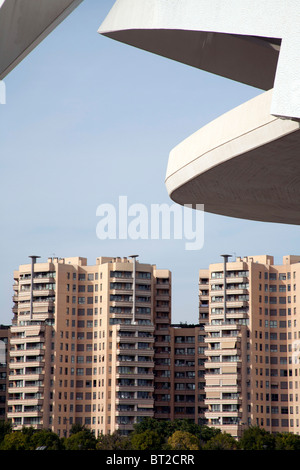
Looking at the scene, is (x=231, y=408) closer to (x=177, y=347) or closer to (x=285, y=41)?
(x=177, y=347)

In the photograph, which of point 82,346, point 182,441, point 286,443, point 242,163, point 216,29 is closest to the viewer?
point 216,29

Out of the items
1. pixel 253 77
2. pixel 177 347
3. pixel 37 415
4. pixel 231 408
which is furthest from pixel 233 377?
pixel 253 77

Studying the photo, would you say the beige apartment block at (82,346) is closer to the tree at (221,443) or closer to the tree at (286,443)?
the tree at (221,443)

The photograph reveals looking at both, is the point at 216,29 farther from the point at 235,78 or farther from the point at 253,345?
the point at 253,345

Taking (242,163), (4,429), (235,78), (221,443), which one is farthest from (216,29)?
(4,429)

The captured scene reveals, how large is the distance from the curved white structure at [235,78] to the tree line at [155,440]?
161 ft

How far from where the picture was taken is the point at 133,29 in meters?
8.33

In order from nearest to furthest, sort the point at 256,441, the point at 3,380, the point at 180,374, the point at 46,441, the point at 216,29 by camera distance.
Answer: the point at 216,29 → the point at 46,441 → the point at 256,441 → the point at 3,380 → the point at 180,374

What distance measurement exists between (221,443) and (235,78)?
55.7m

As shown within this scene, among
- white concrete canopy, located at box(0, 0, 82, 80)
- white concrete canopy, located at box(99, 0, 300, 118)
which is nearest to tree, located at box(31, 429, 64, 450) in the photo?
white concrete canopy, located at box(99, 0, 300, 118)

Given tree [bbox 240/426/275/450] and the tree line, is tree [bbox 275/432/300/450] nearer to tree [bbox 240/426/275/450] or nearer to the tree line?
the tree line

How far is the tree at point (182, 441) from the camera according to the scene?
194 feet

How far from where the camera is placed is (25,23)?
28.7ft

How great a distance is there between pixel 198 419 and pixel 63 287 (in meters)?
19.1
